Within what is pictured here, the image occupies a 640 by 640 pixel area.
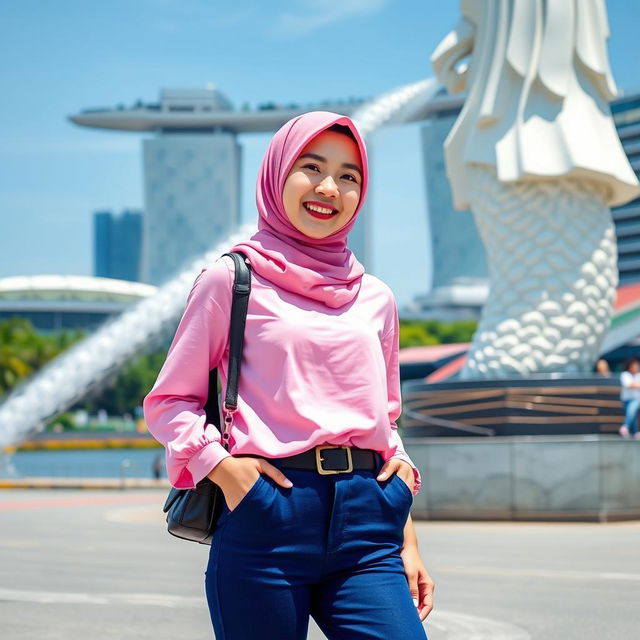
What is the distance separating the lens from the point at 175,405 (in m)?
2.99

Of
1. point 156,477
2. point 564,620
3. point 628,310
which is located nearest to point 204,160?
point 628,310

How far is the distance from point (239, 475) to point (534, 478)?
12967 millimetres

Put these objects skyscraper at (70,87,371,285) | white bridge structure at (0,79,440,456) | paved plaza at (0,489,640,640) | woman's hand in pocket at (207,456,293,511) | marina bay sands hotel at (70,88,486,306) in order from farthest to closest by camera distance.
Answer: skyscraper at (70,87,371,285) < marina bay sands hotel at (70,88,486,306) < white bridge structure at (0,79,440,456) < paved plaza at (0,489,640,640) < woman's hand in pocket at (207,456,293,511)

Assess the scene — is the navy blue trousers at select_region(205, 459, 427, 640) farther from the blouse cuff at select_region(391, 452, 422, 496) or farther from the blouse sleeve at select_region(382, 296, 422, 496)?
the blouse sleeve at select_region(382, 296, 422, 496)

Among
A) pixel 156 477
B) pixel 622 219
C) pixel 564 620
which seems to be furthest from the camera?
pixel 622 219

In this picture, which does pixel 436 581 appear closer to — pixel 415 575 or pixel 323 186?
pixel 415 575

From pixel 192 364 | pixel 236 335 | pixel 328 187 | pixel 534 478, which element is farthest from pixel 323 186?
pixel 534 478

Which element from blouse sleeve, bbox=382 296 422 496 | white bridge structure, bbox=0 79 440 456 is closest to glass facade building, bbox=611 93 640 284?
white bridge structure, bbox=0 79 440 456

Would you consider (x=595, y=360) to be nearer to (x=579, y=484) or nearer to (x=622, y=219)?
(x=579, y=484)

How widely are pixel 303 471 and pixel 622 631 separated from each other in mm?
4051

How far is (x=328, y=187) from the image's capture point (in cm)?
310

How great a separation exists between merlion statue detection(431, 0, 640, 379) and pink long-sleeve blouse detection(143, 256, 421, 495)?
14204 millimetres

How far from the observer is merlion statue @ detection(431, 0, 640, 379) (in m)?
17.1

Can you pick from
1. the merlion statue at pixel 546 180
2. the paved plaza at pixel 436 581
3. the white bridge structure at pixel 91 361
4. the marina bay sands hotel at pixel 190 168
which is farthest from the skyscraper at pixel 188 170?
the paved plaza at pixel 436 581
